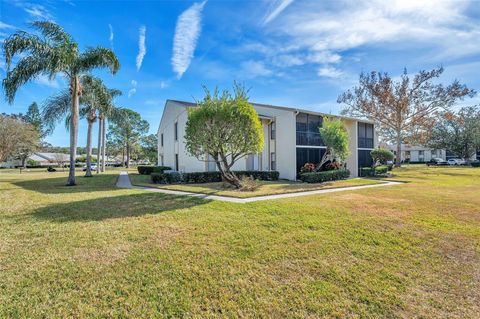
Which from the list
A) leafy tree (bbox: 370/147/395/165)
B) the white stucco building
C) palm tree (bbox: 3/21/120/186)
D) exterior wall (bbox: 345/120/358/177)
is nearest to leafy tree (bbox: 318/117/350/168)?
the white stucco building

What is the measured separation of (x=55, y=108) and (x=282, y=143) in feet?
63.6

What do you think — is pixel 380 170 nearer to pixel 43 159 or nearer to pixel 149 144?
pixel 149 144

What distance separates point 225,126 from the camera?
12836mm

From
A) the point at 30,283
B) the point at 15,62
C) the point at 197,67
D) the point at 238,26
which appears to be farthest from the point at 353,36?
the point at 15,62

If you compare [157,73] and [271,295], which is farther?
[157,73]

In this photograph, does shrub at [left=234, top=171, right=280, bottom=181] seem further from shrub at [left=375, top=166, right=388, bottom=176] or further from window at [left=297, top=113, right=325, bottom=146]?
shrub at [left=375, top=166, right=388, bottom=176]

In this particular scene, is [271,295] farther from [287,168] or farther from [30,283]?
[287,168]

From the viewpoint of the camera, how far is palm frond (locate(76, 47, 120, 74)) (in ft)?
51.4

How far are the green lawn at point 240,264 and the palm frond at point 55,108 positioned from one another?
15.5 m

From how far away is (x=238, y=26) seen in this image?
37.7 ft

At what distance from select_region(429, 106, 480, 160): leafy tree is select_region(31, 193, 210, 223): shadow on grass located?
52.4m

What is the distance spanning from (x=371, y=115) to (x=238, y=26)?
31819 mm

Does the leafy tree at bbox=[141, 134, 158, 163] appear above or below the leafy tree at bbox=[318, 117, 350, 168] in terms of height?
above

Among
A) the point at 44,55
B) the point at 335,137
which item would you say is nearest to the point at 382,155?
the point at 335,137
